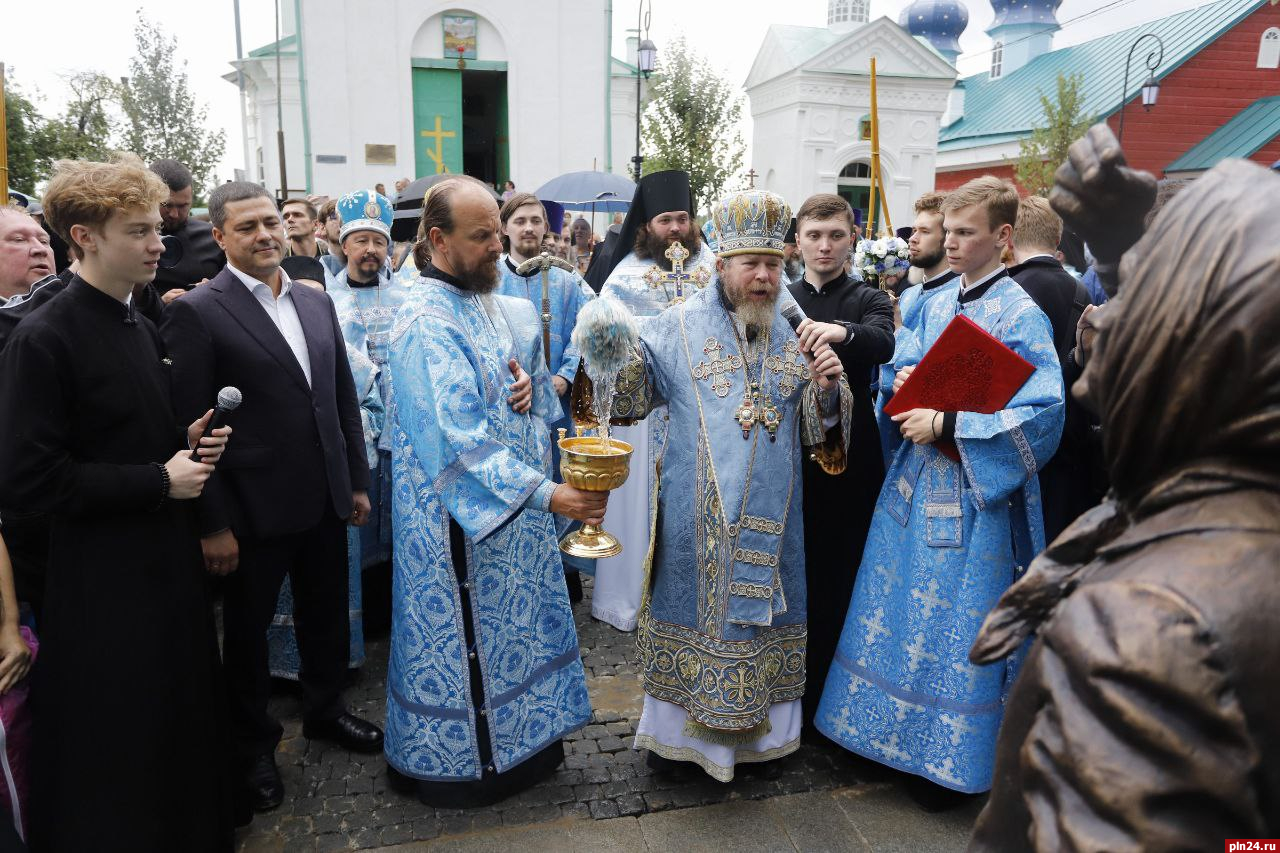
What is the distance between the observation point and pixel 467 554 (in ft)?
9.67

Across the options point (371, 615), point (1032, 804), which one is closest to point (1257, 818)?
point (1032, 804)

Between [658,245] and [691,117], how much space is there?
1877 cm

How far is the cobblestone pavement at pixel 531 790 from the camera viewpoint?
293cm

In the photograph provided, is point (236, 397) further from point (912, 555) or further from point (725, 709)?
point (912, 555)

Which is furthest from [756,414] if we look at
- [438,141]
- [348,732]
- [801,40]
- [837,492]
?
[801,40]

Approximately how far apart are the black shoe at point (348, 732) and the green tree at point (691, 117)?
20022 millimetres

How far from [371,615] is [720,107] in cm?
2081

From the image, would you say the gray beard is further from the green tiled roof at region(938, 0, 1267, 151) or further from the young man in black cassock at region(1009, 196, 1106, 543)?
the green tiled roof at region(938, 0, 1267, 151)

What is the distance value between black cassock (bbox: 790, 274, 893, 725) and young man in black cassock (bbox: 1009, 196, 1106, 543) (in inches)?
27.6

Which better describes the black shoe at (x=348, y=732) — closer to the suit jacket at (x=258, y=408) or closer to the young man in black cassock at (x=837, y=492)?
the suit jacket at (x=258, y=408)

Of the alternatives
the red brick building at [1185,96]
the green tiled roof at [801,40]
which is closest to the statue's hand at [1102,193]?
the red brick building at [1185,96]

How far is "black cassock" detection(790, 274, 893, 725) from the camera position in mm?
3629

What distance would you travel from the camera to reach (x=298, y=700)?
398 cm

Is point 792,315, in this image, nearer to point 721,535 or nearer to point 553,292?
point 721,535
